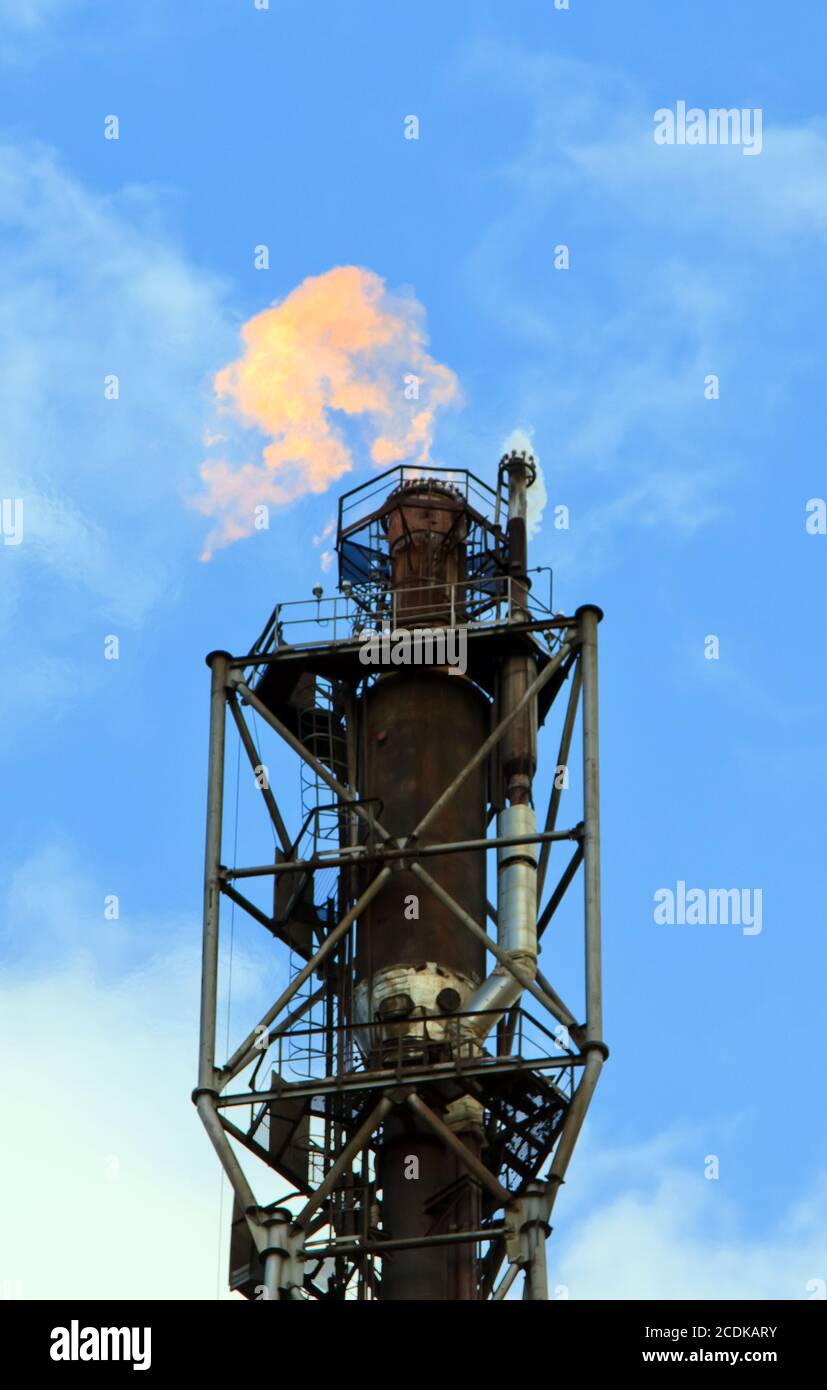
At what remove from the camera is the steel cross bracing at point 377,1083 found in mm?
55000

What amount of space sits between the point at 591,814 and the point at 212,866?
7.37m

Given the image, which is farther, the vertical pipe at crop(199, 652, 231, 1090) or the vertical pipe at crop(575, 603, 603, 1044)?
the vertical pipe at crop(199, 652, 231, 1090)

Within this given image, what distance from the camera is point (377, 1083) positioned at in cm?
5606

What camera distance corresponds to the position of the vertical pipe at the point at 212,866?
188 ft

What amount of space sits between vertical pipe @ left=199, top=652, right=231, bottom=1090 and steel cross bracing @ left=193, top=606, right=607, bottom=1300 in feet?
0.09

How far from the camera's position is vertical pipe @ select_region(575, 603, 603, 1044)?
5603 centimetres

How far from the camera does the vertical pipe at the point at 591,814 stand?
56031 millimetres

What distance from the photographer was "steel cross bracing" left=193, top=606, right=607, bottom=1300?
5500 centimetres

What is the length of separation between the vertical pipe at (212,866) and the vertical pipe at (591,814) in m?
7.11

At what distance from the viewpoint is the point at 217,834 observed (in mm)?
59781

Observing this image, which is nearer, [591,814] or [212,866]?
[591,814]

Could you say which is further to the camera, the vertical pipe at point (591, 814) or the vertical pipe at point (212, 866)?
A: the vertical pipe at point (212, 866)

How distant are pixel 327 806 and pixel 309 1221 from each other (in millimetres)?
9065
